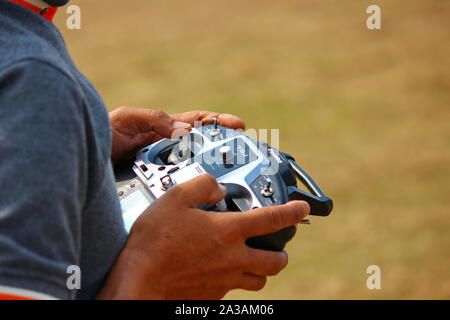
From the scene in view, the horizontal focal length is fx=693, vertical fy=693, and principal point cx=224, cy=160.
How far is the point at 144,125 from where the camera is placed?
5.39 feet

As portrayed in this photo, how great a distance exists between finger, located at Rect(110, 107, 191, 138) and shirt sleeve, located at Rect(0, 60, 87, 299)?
0.66m

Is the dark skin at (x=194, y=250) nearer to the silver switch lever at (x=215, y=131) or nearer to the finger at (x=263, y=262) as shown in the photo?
the finger at (x=263, y=262)

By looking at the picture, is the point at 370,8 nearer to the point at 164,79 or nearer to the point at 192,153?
the point at 164,79

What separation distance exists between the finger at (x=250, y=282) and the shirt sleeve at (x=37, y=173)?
436mm

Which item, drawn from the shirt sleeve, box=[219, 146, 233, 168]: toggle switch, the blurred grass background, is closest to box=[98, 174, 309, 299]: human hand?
box=[219, 146, 233, 168]: toggle switch

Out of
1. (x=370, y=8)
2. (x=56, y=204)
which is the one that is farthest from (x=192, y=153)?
(x=370, y=8)

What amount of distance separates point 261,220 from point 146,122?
1.65 ft

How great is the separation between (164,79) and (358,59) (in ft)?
4.81

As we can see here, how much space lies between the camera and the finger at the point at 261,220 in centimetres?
125

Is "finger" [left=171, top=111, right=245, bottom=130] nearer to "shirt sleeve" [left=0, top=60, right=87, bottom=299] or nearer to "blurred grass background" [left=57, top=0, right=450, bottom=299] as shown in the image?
"shirt sleeve" [left=0, top=60, right=87, bottom=299]

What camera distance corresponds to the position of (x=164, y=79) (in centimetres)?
516

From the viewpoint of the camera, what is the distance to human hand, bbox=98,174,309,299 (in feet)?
3.84

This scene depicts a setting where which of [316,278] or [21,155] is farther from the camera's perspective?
[316,278]
